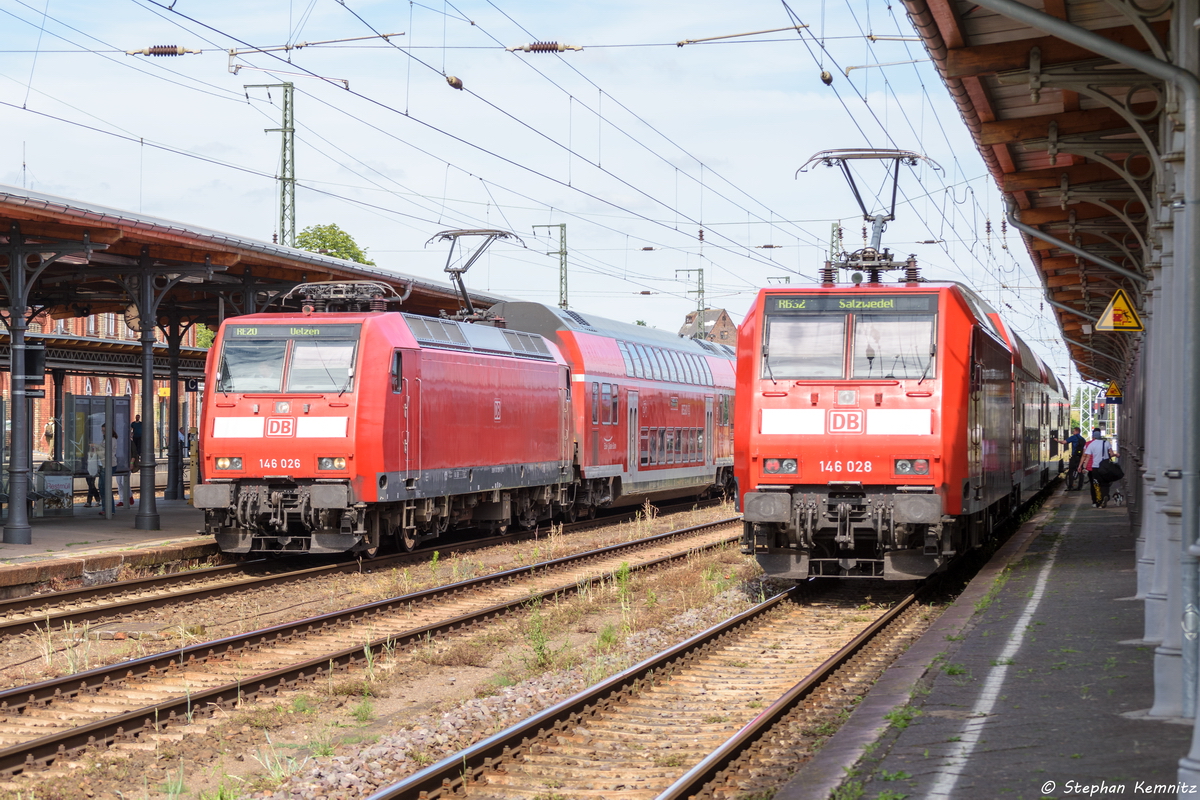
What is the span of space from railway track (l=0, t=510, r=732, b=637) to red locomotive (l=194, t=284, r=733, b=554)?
12.5 inches

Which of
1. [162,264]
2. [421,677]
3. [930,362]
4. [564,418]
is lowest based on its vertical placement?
[421,677]

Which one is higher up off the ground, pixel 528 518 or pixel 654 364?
pixel 654 364

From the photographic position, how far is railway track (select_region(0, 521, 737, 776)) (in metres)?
8.20

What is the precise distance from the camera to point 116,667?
9812 millimetres

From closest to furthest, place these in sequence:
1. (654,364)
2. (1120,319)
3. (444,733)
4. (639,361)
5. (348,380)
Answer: (444,733) → (1120,319) → (348,380) → (639,361) → (654,364)

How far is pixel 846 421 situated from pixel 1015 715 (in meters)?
5.90

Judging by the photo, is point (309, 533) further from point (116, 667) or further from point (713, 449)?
point (713, 449)

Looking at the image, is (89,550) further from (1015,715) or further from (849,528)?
(1015,715)

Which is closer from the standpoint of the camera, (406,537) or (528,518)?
(406,537)

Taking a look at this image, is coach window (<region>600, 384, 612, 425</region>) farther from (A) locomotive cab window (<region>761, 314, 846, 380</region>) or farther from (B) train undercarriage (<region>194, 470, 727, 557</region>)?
(A) locomotive cab window (<region>761, 314, 846, 380</region>)

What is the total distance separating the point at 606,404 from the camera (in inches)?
967

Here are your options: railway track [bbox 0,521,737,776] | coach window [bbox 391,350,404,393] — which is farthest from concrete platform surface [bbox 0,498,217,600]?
railway track [bbox 0,521,737,776]

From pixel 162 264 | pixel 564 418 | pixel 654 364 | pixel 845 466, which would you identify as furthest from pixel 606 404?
pixel 845 466

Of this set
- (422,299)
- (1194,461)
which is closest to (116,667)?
(1194,461)
